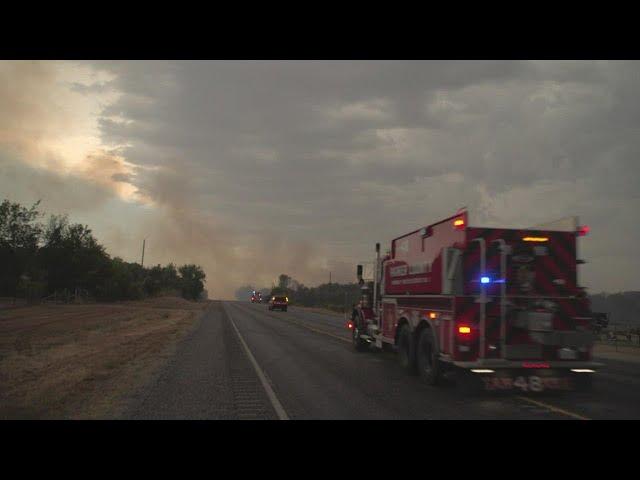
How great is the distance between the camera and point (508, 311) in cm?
1083

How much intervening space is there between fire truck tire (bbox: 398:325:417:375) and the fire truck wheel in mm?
249

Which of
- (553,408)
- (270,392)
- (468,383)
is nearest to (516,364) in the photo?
(468,383)

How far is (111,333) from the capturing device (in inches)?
977

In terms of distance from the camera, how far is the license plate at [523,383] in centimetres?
1047

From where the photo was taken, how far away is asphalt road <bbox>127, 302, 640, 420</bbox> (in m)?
8.77

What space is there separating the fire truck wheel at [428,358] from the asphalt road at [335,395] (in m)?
0.23

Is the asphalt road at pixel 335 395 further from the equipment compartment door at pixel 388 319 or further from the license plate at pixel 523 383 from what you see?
the equipment compartment door at pixel 388 319

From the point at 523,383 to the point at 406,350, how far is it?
3586 mm

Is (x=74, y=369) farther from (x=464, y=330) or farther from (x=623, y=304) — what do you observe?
(x=623, y=304)

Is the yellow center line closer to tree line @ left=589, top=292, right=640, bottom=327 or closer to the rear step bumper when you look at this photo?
the rear step bumper

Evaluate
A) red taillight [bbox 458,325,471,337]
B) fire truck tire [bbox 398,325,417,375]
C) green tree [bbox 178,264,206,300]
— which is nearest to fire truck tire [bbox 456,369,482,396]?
red taillight [bbox 458,325,471,337]
